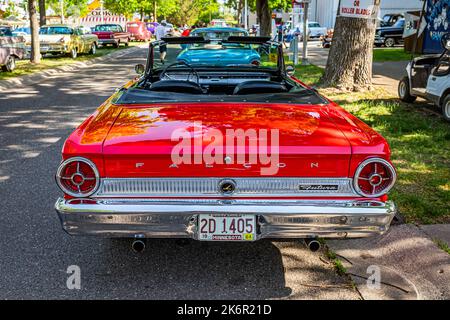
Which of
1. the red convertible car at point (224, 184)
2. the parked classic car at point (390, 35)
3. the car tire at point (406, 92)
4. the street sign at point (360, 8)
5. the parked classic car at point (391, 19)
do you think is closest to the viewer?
the red convertible car at point (224, 184)

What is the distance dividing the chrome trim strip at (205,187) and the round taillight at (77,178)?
0.18 feet

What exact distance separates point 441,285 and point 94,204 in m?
2.33

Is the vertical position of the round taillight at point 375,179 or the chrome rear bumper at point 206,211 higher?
the round taillight at point 375,179

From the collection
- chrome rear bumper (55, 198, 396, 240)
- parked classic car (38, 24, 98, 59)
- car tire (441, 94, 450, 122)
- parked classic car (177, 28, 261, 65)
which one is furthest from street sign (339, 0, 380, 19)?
parked classic car (38, 24, 98, 59)

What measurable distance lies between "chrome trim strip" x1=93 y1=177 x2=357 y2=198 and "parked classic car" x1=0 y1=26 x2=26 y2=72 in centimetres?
1405

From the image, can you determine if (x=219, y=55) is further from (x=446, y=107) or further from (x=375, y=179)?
(x=375, y=179)

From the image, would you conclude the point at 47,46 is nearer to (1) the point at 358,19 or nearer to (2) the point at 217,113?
(1) the point at 358,19

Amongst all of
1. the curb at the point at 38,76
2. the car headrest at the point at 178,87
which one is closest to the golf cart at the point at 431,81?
the car headrest at the point at 178,87

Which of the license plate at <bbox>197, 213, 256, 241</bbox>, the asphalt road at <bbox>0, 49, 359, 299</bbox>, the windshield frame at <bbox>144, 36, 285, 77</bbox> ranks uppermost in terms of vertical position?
the windshield frame at <bbox>144, 36, 285, 77</bbox>

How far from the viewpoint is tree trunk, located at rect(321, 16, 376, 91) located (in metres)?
10.8

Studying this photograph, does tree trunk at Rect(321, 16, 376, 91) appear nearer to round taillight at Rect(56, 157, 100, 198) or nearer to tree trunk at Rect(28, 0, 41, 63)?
round taillight at Rect(56, 157, 100, 198)

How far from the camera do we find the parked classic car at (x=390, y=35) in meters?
29.1

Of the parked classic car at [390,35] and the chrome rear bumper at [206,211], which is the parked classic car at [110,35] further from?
the chrome rear bumper at [206,211]
